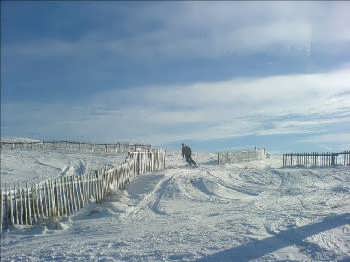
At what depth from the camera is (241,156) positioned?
55.7 meters

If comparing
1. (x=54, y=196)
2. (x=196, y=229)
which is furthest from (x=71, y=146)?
(x=196, y=229)

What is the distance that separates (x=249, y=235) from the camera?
1263 cm

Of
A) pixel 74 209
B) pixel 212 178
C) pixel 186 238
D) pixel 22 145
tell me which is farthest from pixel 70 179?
pixel 22 145

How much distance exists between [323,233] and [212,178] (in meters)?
14.1

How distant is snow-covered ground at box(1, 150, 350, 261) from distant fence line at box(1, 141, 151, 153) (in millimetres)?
30352

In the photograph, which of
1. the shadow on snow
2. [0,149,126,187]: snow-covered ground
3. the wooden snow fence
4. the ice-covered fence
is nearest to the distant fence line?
[0,149,126,187]: snow-covered ground

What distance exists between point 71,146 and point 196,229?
43.1 meters

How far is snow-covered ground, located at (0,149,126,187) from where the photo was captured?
3133 centimetres

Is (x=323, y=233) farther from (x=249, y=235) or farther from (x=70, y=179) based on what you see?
(x=70, y=179)

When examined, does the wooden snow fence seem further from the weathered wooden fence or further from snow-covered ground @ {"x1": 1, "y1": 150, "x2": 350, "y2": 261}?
the weathered wooden fence

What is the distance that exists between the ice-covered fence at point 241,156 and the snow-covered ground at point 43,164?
10196mm

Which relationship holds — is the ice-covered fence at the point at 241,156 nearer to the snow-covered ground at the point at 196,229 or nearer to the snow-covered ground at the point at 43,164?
the snow-covered ground at the point at 43,164

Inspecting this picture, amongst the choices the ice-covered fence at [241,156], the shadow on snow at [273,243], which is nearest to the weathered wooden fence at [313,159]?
the ice-covered fence at [241,156]

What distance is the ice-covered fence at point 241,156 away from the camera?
50812 mm
